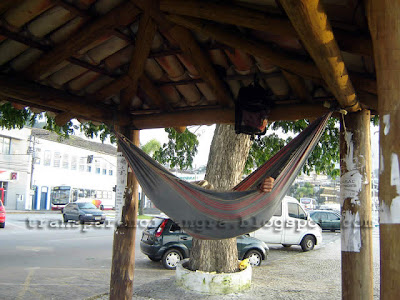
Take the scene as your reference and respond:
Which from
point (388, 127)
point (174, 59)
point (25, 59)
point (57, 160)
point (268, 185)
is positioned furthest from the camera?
point (57, 160)

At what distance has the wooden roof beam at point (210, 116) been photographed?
13.0ft

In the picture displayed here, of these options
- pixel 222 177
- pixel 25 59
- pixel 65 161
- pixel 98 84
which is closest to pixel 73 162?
pixel 65 161

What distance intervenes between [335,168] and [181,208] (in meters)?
7.24

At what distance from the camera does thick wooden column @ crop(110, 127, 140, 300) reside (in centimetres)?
434

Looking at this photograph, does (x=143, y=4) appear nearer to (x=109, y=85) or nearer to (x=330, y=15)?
(x=109, y=85)

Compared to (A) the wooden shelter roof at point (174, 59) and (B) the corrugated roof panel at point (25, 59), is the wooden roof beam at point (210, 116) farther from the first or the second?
(B) the corrugated roof panel at point (25, 59)

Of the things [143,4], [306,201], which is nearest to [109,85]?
[143,4]

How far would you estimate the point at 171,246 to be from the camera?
934 cm

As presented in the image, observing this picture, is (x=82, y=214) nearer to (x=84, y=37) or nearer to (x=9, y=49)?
(x=9, y=49)

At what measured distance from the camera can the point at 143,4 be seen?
334 cm

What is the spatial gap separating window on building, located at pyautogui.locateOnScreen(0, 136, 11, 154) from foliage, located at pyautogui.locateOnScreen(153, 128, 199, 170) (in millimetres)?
23111

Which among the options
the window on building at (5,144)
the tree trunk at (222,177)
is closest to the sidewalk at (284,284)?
the tree trunk at (222,177)

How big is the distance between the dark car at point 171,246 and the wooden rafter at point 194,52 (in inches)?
231

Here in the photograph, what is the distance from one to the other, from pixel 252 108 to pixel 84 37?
68.4 inches
